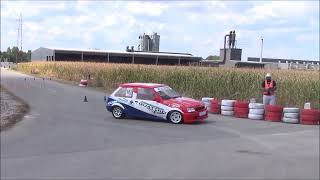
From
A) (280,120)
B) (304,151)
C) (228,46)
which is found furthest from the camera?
(228,46)

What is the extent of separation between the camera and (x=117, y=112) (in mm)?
20781

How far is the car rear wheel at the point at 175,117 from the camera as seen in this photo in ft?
63.0

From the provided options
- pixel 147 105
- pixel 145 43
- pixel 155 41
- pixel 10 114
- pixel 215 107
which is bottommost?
pixel 10 114

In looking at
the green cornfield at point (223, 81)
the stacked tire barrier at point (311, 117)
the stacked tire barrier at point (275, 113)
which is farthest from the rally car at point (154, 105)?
the green cornfield at point (223, 81)

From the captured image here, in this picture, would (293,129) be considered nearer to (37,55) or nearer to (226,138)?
(226,138)

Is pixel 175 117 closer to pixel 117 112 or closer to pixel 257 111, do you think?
pixel 117 112

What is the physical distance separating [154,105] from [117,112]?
5.54ft

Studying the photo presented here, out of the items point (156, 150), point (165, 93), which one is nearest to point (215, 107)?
point (165, 93)

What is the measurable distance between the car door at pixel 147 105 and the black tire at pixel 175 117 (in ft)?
0.90

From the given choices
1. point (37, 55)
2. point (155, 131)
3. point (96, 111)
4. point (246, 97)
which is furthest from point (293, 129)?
point (37, 55)

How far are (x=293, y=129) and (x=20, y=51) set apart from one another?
13534cm

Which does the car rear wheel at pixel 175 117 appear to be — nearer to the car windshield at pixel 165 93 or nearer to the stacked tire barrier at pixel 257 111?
the car windshield at pixel 165 93

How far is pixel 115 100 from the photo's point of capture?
20.9 metres

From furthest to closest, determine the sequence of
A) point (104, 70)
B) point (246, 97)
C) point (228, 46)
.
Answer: point (228, 46) < point (104, 70) < point (246, 97)
